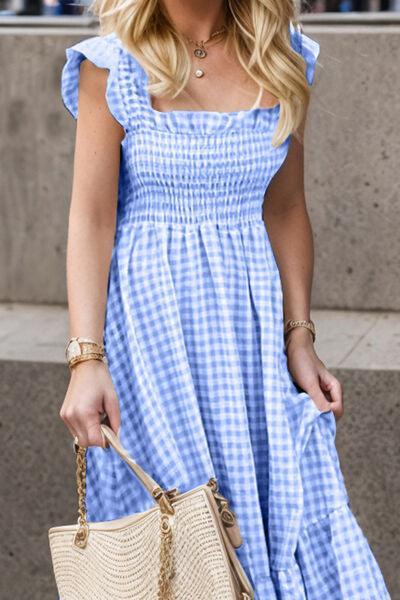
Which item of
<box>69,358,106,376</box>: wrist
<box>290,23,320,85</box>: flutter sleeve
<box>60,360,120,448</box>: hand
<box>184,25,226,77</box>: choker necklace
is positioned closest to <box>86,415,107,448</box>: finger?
<box>60,360,120,448</box>: hand

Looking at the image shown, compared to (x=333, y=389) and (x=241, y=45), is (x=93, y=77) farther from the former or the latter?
(x=333, y=389)

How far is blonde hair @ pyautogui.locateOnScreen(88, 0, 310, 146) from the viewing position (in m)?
2.90

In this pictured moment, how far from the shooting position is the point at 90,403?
273 centimetres

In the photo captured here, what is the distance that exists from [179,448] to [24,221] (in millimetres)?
2657

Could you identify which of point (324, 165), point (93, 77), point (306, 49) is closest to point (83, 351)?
point (93, 77)

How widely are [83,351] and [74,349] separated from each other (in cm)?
2

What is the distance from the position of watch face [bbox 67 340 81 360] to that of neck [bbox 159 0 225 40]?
0.70 metres

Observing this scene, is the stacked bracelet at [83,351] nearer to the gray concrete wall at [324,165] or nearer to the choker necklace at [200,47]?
the choker necklace at [200,47]

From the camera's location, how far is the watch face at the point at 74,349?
2824 millimetres

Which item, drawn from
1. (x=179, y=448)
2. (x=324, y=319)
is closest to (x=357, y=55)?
(x=324, y=319)

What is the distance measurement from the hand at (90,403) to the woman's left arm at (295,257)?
481 millimetres

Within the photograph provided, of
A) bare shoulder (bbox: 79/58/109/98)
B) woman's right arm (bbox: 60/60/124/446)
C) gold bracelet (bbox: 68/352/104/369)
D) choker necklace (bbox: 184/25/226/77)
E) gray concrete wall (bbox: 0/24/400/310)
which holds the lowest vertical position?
gray concrete wall (bbox: 0/24/400/310)

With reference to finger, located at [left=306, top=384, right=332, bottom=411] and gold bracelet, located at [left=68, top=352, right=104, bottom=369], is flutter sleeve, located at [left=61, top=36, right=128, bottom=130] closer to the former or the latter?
gold bracelet, located at [left=68, top=352, right=104, bottom=369]

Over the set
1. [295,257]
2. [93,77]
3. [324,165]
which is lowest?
[324,165]
